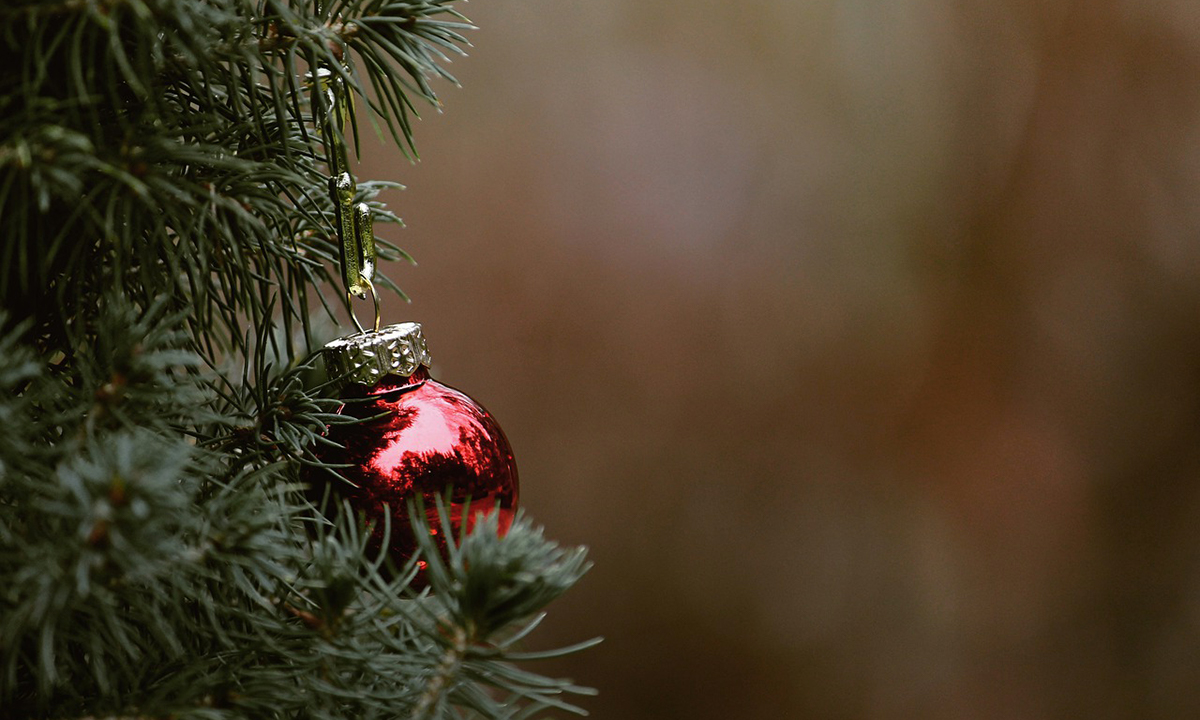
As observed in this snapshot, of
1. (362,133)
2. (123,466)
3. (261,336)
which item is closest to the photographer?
(123,466)

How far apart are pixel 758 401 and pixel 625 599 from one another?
1.03ft

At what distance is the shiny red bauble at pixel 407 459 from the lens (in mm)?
331

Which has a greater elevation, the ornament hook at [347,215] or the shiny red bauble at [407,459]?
the ornament hook at [347,215]

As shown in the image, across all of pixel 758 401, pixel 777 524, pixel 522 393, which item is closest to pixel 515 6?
pixel 522 393

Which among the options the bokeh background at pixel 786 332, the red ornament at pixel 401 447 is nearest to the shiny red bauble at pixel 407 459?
the red ornament at pixel 401 447

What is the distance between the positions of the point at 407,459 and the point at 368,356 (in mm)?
42

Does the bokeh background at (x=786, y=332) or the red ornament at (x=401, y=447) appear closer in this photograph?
the red ornament at (x=401, y=447)

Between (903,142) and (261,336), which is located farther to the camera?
(903,142)

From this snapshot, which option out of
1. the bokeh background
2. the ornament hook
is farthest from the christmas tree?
the bokeh background

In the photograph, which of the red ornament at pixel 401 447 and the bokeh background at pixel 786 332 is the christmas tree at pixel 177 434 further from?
the bokeh background at pixel 786 332

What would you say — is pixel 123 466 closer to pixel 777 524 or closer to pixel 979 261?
pixel 777 524

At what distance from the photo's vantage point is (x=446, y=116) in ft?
3.87

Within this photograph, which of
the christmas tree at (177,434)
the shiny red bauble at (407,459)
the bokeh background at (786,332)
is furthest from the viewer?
the bokeh background at (786,332)

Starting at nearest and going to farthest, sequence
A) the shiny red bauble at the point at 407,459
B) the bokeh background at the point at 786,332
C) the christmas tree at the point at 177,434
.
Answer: the christmas tree at the point at 177,434 → the shiny red bauble at the point at 407,459 → the bokeh background at the point at 786,332
